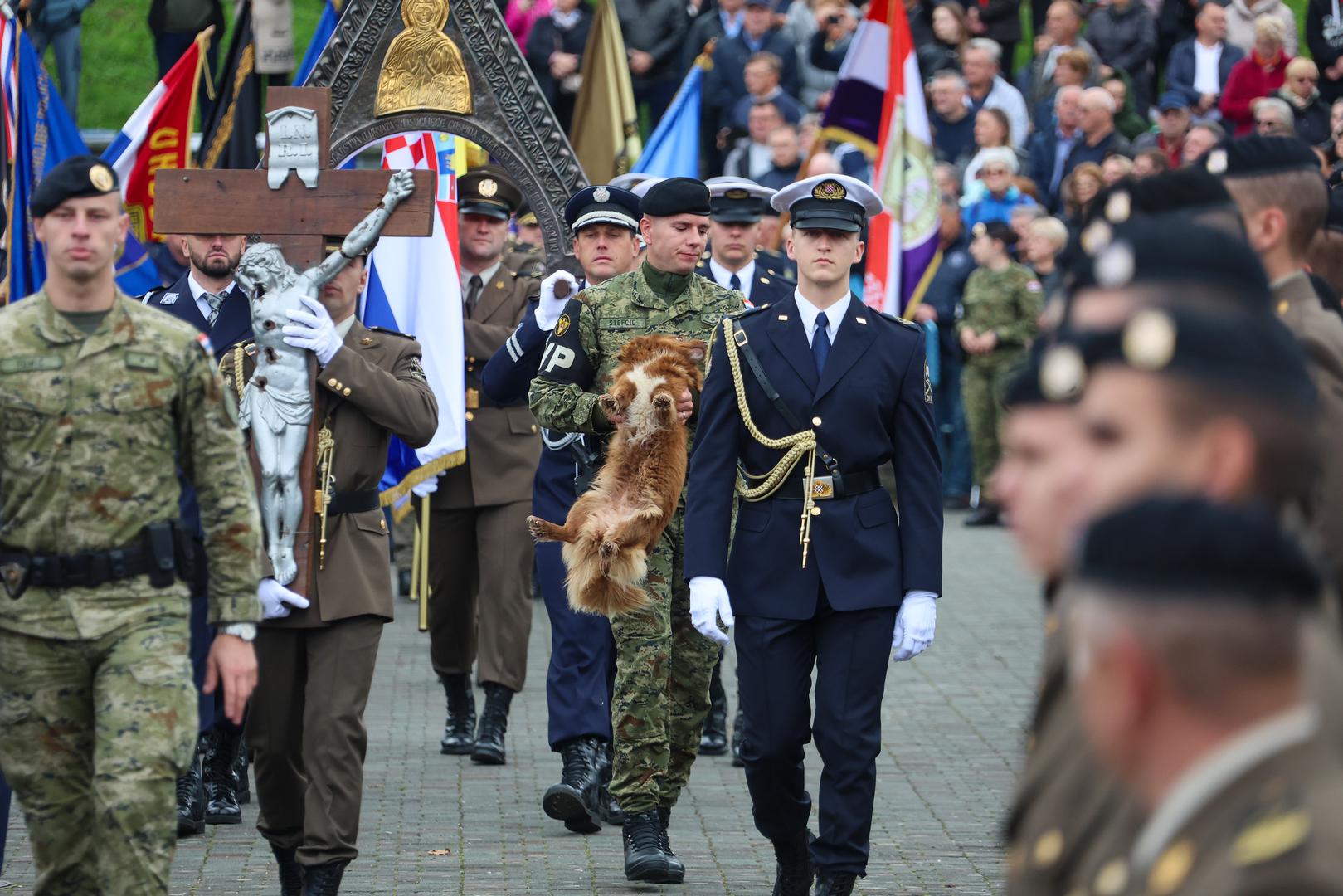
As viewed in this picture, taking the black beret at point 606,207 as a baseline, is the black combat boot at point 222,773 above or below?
below

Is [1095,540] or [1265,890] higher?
[1095,540]

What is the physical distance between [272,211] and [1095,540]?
4.92 meters

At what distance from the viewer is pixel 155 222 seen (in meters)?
6.63

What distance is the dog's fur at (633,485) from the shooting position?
7160 millimetres

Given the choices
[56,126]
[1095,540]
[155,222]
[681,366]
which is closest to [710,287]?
[681,366]

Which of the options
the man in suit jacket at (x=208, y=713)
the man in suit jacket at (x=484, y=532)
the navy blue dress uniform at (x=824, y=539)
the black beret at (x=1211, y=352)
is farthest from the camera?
the man in suit jacket at (x=484, y=532)

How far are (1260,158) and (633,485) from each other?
301 centimetres

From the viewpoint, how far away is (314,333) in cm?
634

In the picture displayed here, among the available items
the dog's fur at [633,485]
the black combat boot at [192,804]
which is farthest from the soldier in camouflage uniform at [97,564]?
the black combat boot at [192,804]

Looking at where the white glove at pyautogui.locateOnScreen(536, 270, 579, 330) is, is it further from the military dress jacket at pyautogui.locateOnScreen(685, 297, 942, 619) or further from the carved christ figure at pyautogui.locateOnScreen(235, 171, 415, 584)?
the carved christ figure at pyautogui.locateOnScreen(235, 171, 415, 584)

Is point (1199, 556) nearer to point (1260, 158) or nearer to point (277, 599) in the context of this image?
point (1260, 158)

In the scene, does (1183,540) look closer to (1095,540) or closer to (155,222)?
(1095,540)

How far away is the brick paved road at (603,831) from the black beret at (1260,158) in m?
2.93

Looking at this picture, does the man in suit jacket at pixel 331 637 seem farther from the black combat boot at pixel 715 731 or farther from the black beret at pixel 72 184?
the black combat boot at pixel 715 731
